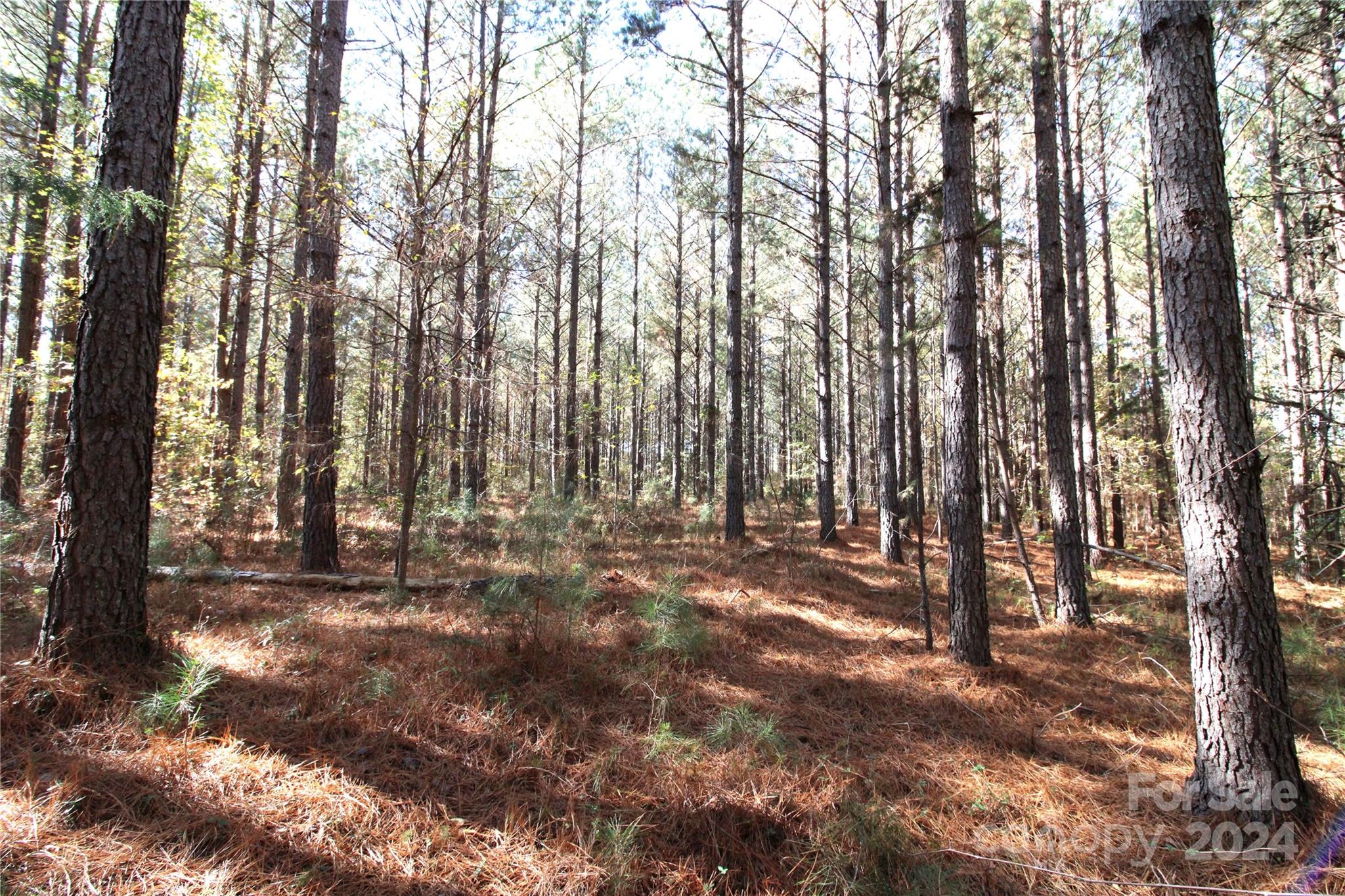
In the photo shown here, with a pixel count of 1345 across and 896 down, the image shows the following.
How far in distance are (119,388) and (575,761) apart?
11.0ft

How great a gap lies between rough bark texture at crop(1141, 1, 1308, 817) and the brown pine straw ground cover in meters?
0.35

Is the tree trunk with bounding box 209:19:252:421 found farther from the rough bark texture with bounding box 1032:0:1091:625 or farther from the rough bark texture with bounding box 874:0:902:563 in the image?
the rough bark texture with bounding box 1032:0:1091:625

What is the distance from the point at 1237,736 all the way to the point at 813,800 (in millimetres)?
2094

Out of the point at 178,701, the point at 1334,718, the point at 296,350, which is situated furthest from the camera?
the point at 296,350

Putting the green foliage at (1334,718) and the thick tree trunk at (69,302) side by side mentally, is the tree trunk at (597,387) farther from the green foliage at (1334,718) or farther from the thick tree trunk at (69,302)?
the green foliage at (1334,718)

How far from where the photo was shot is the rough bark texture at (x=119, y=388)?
2926mm

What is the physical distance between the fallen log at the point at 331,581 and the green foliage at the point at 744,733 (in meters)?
2.94

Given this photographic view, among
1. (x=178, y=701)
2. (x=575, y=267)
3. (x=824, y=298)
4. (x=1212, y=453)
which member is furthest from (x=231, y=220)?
(x=1212, y=453)

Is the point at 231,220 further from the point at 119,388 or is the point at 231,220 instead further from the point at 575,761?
the point at 575,761

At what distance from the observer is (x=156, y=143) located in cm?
310

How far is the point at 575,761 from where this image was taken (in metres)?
2.84

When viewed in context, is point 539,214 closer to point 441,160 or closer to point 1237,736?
point 441,160

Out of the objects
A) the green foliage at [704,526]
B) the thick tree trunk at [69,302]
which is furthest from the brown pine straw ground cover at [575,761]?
the green foliage at [704,526]

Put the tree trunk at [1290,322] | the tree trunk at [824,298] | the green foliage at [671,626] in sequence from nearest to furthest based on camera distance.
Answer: the green foliage at [671,626] < the tree trunk at [1290,322] < the tree trunk at [824,298]
